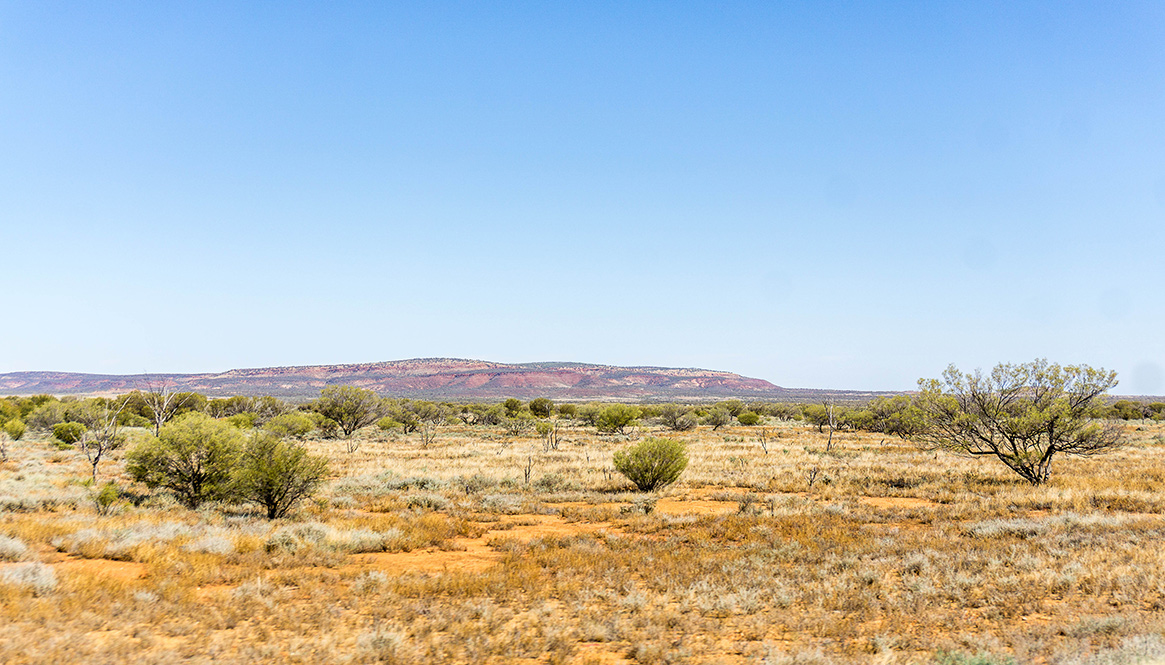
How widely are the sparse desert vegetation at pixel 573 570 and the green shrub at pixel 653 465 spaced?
1.22ft

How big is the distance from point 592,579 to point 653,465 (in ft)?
38.4

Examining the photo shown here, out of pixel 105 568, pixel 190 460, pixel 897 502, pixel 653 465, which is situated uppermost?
pixel 190 460

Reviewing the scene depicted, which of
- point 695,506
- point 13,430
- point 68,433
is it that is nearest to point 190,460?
point 695,506

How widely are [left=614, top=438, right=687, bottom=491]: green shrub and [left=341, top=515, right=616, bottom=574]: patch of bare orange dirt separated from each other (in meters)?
6.02

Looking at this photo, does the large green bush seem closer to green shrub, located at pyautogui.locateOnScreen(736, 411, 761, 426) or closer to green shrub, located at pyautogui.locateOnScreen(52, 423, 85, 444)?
green shrub, located at pyautogui.locateOnScreen(52, 423, 85, 444)

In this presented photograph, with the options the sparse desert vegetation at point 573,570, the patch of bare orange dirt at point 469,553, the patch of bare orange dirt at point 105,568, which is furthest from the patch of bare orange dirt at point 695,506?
the patch of bare orange dirt at point 105,568

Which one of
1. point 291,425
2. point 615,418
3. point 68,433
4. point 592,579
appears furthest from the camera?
point 615,418

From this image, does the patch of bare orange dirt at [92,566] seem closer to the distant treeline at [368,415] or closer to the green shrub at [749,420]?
the distant treeline at [368,415]

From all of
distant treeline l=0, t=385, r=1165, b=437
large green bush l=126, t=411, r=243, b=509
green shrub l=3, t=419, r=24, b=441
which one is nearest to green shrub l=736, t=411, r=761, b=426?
distant treeline l=0, t=385, r=1165, b=437

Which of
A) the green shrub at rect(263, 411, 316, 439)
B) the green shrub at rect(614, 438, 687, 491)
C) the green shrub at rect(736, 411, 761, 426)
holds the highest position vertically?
the green shrub at rect(614, 438, 687, 491)

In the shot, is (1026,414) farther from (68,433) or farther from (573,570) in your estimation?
(68,433)

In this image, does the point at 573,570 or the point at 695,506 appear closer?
the point at 573,570

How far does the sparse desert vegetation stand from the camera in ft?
21.6

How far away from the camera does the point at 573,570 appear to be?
10.0 m
